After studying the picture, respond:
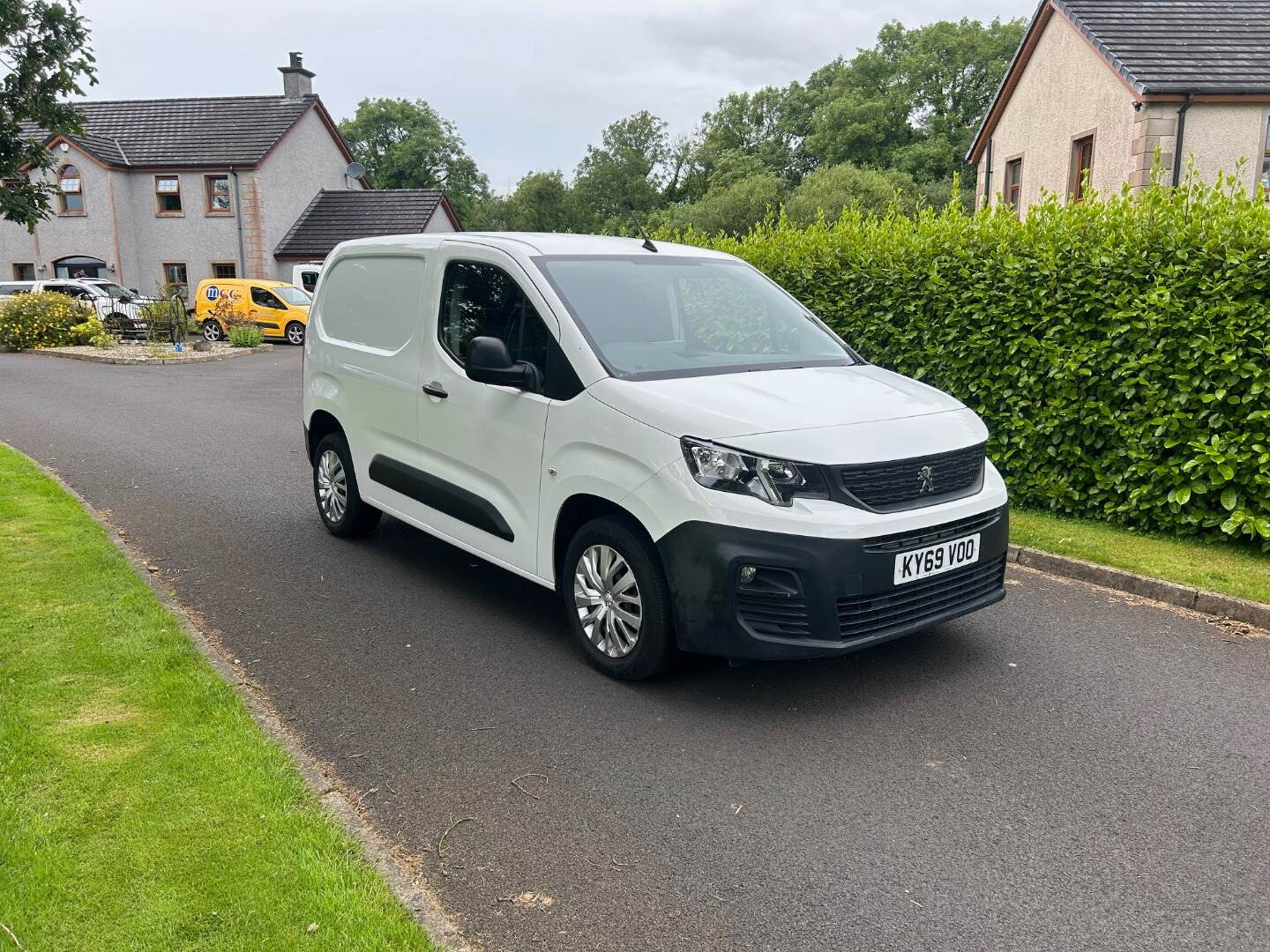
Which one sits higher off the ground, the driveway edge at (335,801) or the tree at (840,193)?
the tree at (840,193)

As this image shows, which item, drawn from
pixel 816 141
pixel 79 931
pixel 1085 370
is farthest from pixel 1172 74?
pixel 816 141

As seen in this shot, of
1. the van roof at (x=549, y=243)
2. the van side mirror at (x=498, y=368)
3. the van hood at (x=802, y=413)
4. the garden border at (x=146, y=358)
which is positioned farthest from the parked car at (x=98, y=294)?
the van hood at (x=802, y=413)

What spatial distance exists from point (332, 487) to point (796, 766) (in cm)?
457

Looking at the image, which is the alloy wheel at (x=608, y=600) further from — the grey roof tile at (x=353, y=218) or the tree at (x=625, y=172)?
the tree at (x=625, y=172)

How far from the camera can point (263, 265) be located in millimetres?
39719

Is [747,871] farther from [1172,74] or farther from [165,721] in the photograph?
[1172,74]

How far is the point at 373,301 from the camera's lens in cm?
662

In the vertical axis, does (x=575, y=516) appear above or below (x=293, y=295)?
below

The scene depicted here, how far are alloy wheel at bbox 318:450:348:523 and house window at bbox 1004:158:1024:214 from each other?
22417 mm

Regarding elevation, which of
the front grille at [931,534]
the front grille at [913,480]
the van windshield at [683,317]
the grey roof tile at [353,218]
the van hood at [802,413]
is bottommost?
the front grille at [931,534]

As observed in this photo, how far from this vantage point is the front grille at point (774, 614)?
424 cm

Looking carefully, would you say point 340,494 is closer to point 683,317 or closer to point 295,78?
point 683,317

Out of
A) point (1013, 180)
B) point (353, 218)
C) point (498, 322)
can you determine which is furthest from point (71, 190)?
point (498, 322)

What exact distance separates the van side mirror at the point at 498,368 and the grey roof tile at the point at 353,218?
36.0 meters
